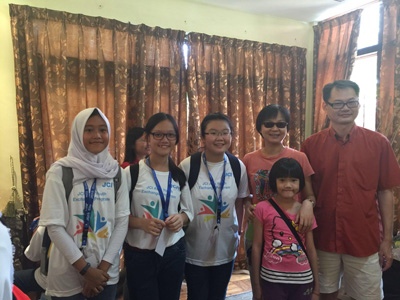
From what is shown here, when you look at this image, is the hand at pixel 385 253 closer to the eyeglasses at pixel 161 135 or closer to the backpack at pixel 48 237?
the eyeglasses at pixel 161 135

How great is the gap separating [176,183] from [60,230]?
607 mm

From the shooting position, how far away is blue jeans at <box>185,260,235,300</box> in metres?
1.67

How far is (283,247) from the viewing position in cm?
151

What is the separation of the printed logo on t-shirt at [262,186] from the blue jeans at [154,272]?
57cm

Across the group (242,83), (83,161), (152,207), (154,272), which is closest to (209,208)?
(152,207)

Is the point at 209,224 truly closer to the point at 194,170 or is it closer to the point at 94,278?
the point at 194,170

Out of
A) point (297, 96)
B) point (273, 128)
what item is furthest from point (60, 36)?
point (297, 96)

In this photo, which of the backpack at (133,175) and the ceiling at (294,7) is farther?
the ceiling at (294,7)

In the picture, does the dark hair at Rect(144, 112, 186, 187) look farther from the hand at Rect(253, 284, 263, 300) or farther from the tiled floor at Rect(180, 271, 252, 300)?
the tiled floor at Rect(180, 271, 252, 300)

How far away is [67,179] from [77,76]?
5.86ft

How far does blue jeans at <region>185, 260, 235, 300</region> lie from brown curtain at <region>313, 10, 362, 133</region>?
8.24 feet

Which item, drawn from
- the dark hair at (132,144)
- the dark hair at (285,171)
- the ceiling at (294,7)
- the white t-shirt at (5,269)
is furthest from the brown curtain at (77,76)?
the white t-shirt at (5,269)

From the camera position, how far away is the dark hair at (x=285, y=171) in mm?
1578

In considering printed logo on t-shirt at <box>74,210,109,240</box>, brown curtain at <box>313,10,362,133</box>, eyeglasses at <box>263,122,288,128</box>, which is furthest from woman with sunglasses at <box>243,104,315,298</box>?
brown curtain at <box>313,10,362,133</box>
